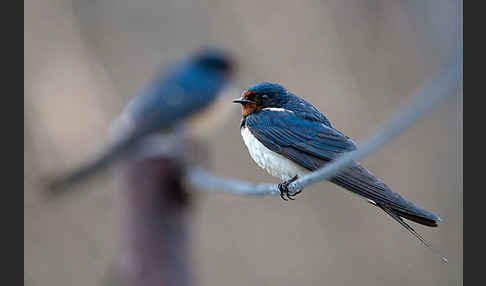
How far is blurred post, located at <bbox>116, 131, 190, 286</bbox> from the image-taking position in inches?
112

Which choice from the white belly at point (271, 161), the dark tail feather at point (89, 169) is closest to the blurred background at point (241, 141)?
the dark tail feather at point (89, 169)

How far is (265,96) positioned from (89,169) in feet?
8.06

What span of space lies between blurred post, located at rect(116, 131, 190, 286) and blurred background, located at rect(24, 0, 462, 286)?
0.36 ft

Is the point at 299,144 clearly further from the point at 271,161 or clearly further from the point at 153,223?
the point at 153,223

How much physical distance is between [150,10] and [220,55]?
1.13 metres

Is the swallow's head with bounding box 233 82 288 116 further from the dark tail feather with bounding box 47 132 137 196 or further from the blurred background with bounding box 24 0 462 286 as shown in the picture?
the dark tail feather with bounding box 47 132 137 196

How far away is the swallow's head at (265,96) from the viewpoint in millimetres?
1104

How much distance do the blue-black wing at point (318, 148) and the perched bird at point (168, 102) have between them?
2078mm

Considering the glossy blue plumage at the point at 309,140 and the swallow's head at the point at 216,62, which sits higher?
the swallow's head at the point at 216,62

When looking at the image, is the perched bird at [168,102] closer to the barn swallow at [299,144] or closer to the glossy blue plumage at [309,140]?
the barn swallow at [299,144]

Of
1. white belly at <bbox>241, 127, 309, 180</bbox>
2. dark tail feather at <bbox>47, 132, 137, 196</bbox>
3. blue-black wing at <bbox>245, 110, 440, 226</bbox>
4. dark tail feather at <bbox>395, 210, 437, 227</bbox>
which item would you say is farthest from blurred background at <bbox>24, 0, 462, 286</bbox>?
dark tail feather at <bbox>395, 210, 437, 227</bbox>

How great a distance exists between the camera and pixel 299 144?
1294mm

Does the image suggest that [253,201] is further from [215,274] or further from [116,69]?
[116,69]

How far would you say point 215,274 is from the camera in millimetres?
4668
